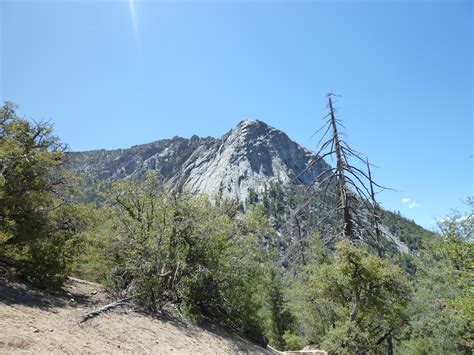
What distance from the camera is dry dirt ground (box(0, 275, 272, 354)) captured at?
22.8 ft

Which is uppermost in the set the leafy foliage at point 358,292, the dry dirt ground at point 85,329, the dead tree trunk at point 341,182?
the dead tree trunk at point 341,182

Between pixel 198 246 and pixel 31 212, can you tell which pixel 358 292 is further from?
pixel 31 212

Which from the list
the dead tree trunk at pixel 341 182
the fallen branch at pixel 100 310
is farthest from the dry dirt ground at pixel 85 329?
the dead tree trunk at pixel 341 182

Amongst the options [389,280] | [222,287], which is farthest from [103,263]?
[389,280]

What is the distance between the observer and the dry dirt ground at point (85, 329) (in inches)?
274

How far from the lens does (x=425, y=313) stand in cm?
2341

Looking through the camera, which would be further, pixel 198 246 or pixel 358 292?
pixel 198 246

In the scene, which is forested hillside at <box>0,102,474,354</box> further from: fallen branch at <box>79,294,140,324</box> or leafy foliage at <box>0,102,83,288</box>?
fallen branch at <box>79,294,140,324</box>

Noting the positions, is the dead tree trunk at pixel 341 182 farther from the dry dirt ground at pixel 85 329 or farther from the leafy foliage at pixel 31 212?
the leafy foliage at pixel 31 212

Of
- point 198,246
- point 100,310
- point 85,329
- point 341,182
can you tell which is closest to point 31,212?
point 100,310

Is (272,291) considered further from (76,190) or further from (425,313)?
(76,190)

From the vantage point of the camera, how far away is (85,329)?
329 inches

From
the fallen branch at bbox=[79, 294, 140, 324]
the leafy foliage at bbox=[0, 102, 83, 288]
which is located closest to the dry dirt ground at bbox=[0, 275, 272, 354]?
the fallen branch at bbox=[79, 294, 140, 324]

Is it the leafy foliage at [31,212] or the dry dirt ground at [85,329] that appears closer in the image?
the dry dirt ground at [85,329]
